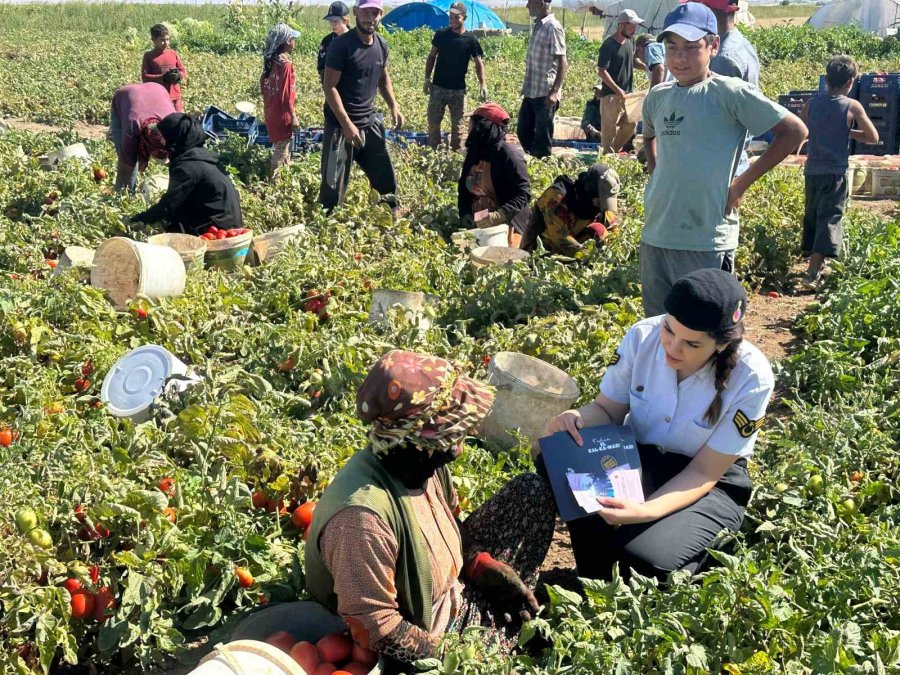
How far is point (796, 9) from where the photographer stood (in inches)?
2264

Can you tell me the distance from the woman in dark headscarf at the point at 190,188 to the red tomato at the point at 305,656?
400cm

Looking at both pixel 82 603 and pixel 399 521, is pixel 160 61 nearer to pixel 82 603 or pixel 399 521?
pixel 82 603

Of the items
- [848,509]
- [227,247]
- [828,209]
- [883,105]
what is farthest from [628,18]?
[848,509]

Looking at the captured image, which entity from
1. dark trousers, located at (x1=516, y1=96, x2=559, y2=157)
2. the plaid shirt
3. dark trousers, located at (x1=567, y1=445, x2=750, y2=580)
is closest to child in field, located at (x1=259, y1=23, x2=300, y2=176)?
the plaid shirt

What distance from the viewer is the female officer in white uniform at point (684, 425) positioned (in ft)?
9.75

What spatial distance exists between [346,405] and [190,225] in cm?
258

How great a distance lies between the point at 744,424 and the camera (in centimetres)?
307

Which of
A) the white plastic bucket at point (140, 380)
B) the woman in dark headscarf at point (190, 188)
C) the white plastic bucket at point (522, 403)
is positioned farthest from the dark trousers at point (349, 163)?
the white plastic bucket at point (522, 403)

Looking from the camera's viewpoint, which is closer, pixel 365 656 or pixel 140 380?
pixel 365 656

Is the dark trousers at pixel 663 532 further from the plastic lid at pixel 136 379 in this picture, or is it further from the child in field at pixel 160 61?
the child in field at pixel 160 61

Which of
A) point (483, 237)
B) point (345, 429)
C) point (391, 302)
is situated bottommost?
point (345, 429)

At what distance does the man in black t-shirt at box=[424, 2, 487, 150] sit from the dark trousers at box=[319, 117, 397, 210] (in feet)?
8.80

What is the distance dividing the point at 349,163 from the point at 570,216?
78.1 inches

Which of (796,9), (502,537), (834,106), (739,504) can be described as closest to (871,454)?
(739,504)
